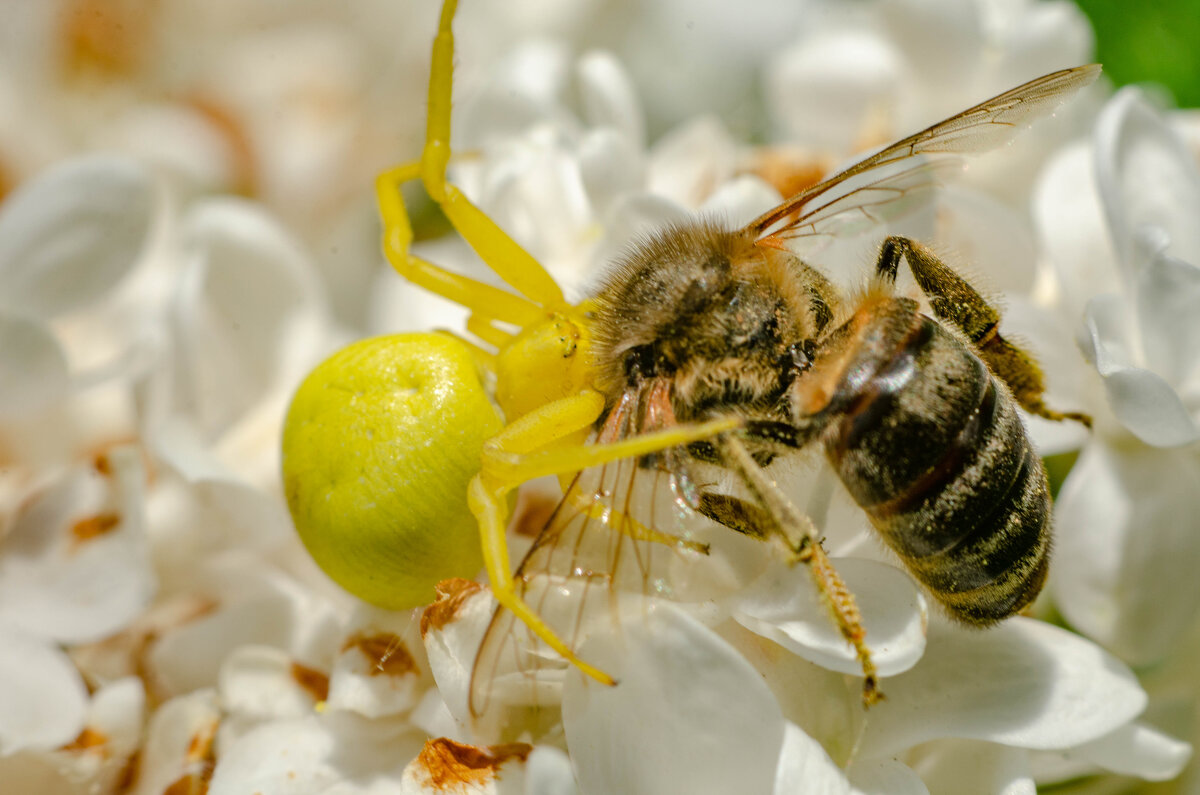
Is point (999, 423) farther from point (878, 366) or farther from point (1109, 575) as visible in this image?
point (1109, 575)

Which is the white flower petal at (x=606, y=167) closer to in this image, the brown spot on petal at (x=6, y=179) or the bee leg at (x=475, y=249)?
the bee leg at (x=475, y=249)

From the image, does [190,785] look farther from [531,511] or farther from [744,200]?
[744,200]

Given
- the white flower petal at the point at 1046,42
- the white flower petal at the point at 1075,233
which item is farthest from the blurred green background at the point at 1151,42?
the white flower petal at the point at 1075,233

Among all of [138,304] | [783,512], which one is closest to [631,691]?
[783,512]

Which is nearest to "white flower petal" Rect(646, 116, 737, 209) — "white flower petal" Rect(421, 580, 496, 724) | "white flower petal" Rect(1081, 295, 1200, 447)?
"white flower petal" Rect(1081, 295, 1200, 447)

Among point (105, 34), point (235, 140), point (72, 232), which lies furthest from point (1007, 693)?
point (105, 34)

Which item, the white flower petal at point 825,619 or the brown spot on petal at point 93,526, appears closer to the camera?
the white flower petal at point 825,619

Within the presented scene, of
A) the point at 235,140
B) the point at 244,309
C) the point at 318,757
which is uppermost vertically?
the point at 235,140
